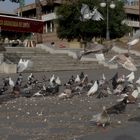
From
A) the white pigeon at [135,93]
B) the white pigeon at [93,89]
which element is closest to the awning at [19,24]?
the white pigeon at [93,89]

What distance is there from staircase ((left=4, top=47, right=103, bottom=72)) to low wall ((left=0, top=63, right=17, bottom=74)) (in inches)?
87.5

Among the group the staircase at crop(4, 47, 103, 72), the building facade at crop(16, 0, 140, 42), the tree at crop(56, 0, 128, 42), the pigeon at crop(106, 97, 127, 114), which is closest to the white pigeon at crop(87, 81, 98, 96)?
the pigeon at crop(106, 97, 127, 114)

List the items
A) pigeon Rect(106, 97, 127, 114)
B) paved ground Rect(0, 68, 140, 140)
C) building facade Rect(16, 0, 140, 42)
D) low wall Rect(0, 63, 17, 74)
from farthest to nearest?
building facade Rect(16, 0, 140, 42), low wall Rect(0, 63, 17, 74), pigeon Rect(106, 97, 127, 114), paved ground Rect(0, 68, 140, 140)

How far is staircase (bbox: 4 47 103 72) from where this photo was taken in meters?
34.0

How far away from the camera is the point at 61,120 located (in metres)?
11.9

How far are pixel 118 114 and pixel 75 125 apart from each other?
1540 millimetres

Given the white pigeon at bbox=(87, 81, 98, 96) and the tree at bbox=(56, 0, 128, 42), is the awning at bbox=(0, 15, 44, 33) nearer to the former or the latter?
the tree at bbox=(56, 0, 128, 42)

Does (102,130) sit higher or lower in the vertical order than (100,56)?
lower

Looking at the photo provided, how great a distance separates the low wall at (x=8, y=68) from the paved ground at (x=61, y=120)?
46.5 feet

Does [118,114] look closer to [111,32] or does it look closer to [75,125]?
[75,125]

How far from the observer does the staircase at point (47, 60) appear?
3403 cm

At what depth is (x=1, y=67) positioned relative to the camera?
1212 inches

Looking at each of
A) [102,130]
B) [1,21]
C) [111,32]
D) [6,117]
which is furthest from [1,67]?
[111,32]

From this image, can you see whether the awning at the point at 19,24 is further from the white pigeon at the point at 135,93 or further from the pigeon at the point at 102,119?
the pigeon at the point at 102,119
